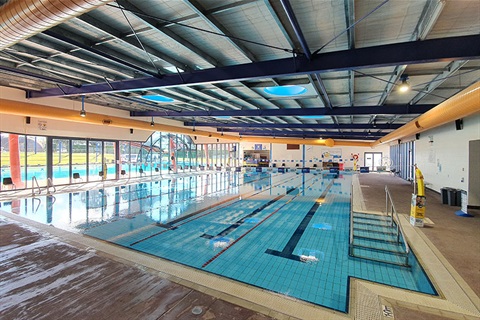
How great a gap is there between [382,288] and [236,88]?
5.58m

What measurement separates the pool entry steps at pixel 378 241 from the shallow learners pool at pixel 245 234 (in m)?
0.18

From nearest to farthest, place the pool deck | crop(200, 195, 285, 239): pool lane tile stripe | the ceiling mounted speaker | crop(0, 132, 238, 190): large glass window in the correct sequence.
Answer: the pool deck < crop(200, 195, 285, 239): pool lane tile stripe < the ceiling mounted speaker < crop(0, 132, 238, 190): large glass window

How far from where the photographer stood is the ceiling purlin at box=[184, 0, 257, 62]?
273cm

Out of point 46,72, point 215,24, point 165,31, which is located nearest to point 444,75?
point 215,24

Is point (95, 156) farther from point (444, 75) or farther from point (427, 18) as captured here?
point (444, 75)

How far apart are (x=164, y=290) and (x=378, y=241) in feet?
12.9

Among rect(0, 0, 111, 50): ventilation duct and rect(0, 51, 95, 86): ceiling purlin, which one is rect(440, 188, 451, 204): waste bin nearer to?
rect(0, 0, 111, 50): ventilation duct

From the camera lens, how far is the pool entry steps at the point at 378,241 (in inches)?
145

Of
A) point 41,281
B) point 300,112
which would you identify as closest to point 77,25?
point 41,281

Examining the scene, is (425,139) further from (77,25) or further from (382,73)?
(77,25)

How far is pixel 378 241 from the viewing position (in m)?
4.34

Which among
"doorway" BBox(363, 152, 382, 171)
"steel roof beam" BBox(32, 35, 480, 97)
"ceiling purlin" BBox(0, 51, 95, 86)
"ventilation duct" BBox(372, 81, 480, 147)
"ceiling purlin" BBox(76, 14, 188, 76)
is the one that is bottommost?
"doorway" BBox(363, 152, 382, 171)

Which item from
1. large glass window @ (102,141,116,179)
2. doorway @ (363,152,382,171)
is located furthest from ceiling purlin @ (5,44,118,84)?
doorway @ (363,152,382,171)

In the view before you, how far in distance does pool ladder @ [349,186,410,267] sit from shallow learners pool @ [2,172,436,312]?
0.17 metres
